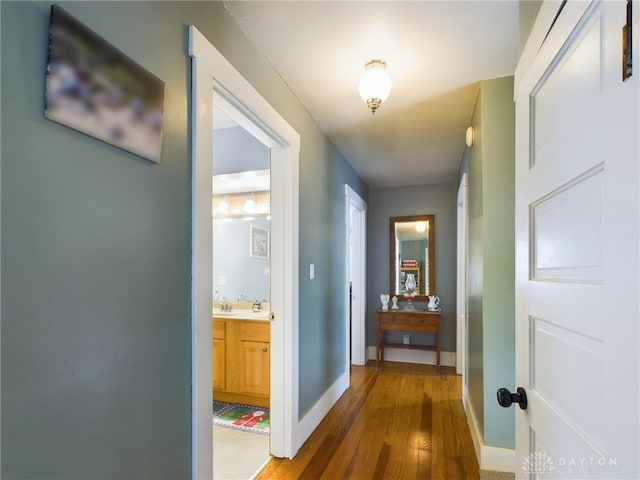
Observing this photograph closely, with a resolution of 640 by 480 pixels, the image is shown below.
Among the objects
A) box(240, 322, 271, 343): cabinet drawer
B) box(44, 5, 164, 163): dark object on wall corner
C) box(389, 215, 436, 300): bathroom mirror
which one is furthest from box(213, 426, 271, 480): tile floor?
box(389, 215, 436, 300): bathroom mirror

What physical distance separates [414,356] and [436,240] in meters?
1.61

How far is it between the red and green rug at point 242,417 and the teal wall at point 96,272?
1490mm

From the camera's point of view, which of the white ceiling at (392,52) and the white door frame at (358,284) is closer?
the white ceiling at (392,52)

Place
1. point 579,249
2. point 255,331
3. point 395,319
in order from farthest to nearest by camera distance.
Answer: point 395,319 → point 255,331 → point 579,249

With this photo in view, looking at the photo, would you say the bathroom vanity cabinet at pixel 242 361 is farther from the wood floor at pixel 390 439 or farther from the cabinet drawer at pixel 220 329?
the wood floor at pixel 390 439

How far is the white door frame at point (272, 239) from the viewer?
1284 mm

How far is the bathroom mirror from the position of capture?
15.0 feet

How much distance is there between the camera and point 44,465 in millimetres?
777

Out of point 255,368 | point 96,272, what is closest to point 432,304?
point 255,368

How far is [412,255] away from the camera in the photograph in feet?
15.3

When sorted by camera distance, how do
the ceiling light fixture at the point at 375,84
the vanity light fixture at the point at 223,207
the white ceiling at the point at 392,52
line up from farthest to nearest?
the vanity light fixture at the point at 223,207
the ceiling light fixture at the point at 375,84
the white ceiling at the point at 392,52

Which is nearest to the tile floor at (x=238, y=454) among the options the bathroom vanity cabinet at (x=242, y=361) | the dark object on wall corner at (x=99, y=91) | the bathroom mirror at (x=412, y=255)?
the bathroom vanity cabinet at (x=242, y=361)

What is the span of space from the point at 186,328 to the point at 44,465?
53cm

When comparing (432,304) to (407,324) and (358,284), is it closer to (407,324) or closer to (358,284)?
(407,324)
